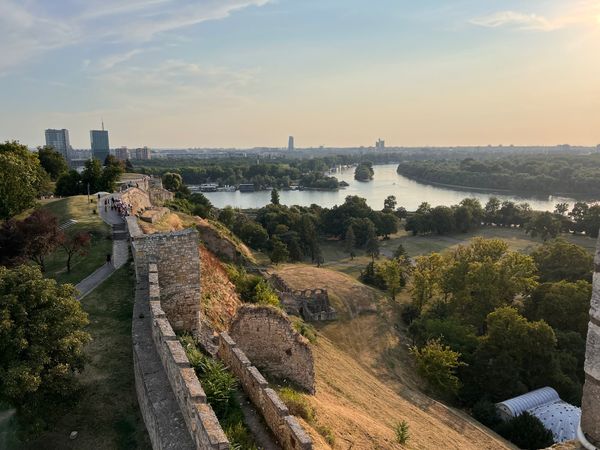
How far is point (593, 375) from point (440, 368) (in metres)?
17.9

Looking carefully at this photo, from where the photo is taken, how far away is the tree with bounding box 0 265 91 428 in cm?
805

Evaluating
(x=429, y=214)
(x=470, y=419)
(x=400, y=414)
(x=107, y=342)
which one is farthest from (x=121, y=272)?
(x=429, y=214)

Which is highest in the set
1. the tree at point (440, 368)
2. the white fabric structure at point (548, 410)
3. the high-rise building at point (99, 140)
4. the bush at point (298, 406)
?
the high-rise building at point (99, 140)

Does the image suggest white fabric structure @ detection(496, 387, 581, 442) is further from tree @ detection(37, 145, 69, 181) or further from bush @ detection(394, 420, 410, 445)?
tree @ detection(37, 145, 69, 181)

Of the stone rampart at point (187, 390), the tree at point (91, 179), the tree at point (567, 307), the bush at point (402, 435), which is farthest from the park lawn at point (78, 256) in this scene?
the tree at point (567, 307)

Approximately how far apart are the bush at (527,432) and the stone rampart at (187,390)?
15.9 meters

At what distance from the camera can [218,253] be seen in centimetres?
2898

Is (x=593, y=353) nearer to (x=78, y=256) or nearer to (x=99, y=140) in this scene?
(x=78, y=256)

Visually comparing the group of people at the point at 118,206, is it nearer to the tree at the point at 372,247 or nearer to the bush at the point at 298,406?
the bush at the point at 298,406

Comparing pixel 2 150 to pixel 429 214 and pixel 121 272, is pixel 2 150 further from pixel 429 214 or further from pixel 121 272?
pixel 429 214

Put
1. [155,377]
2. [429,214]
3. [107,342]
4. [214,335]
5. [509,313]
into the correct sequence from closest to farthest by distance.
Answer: [155,377] → [107,342] → [214,335] → [509,313] → [429,214]

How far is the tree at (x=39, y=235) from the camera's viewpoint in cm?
1659

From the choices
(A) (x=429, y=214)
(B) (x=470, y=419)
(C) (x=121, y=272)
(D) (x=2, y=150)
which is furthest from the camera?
(A) (x=429, y=214)

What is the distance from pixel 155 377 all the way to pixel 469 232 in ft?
220
